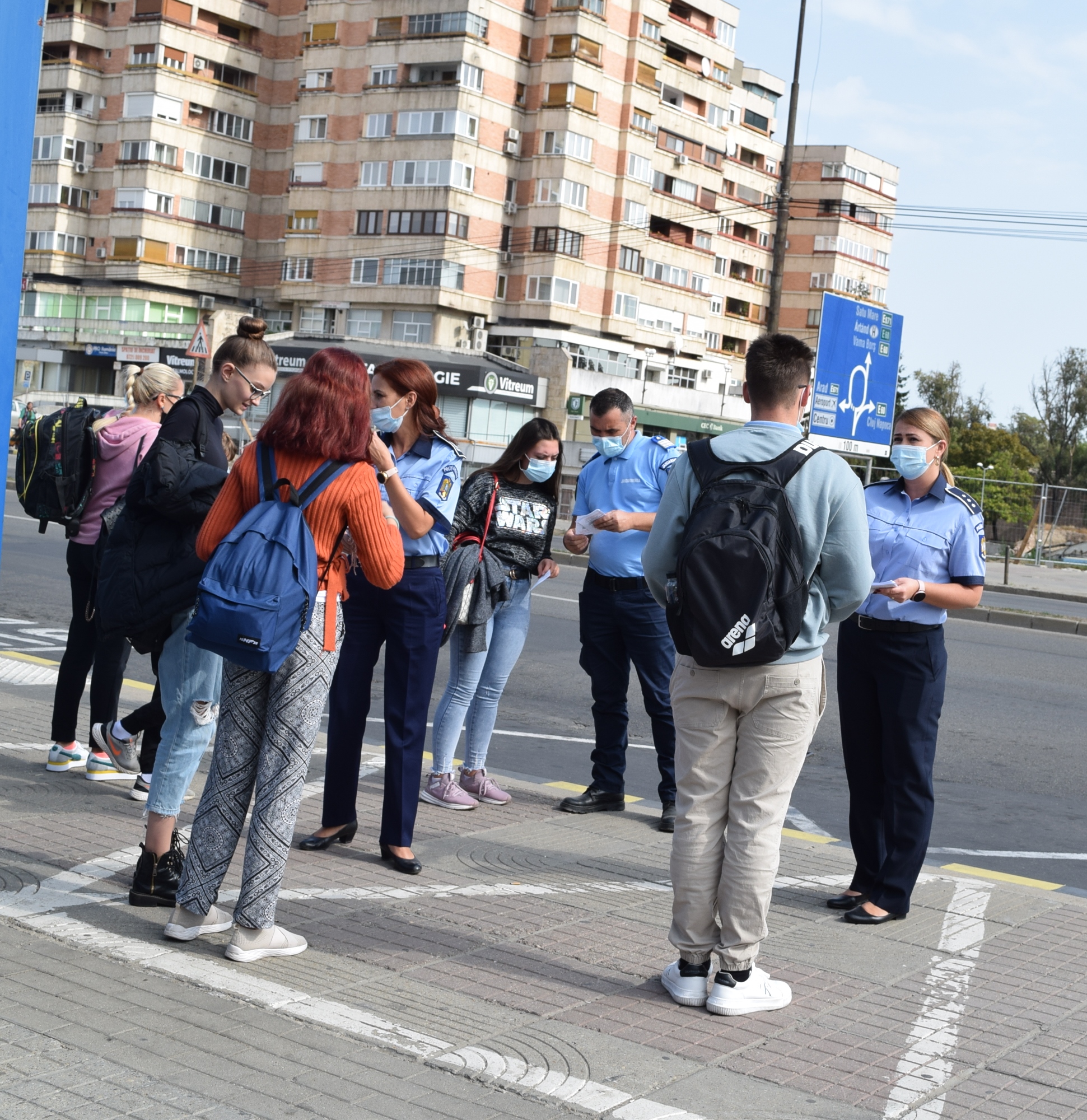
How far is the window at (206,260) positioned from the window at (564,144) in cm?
1610

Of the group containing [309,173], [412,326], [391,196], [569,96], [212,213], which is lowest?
[412,326]

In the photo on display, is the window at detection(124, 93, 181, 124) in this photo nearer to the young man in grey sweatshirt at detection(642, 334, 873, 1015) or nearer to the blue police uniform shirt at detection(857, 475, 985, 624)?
the blue police uniform shirt at detection(857, 475, 985, 624)

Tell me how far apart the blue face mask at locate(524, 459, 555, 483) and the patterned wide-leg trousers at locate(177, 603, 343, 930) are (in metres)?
2.57

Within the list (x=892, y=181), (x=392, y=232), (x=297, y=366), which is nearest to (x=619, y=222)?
(x=392, y=232)

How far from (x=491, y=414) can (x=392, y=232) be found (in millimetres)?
10159

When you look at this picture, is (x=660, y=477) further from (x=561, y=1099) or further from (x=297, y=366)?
(x=297, y=366)

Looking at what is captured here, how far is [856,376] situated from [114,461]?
16.6 metres

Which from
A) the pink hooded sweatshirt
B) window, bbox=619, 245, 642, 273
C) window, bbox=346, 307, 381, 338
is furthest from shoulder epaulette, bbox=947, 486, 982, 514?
window, bbox=619, 245, 642, 273

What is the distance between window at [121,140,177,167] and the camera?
203 feet

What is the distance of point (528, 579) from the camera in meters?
7.30

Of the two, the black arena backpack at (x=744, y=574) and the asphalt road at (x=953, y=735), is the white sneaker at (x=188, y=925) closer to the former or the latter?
the black arena backpack at (x=744, y=574)

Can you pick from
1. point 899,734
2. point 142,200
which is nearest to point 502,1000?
point 899,734

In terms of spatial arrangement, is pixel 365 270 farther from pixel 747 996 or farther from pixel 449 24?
pixel 747 996

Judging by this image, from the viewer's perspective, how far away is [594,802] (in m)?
7.13
